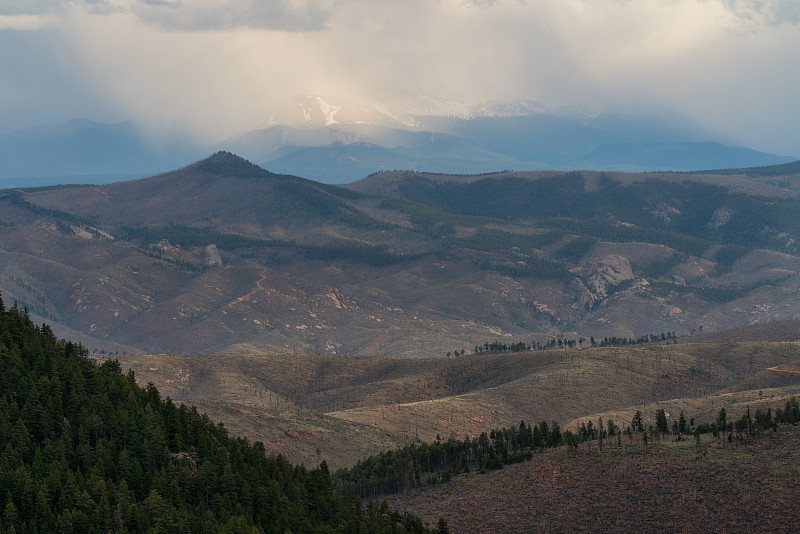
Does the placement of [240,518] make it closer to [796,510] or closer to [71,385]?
[71,385]

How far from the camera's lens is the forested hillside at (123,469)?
12475cm

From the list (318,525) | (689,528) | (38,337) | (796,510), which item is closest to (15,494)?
(318,525)

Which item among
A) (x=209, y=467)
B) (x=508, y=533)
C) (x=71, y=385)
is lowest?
(x=508, y=533)

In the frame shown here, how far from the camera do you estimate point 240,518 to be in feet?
432

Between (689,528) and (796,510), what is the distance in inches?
523

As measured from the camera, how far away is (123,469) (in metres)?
139

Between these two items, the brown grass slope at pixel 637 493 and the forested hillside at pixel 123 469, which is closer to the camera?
the forested hillside at pixel 123 469

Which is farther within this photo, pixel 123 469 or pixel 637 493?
pixel 637 493

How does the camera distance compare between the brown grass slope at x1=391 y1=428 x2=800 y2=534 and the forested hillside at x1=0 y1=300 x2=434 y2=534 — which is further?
the brown grass slope at x1=391 y1=428 x2=800 y2=534

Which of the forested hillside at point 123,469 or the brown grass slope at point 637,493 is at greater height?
the forested hillside at point 123,469

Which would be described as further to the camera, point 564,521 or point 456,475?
point 456,475

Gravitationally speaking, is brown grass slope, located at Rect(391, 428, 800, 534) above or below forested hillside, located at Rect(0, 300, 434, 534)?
below

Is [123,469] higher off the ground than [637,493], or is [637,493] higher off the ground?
[123,469]

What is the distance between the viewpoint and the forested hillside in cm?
12475
